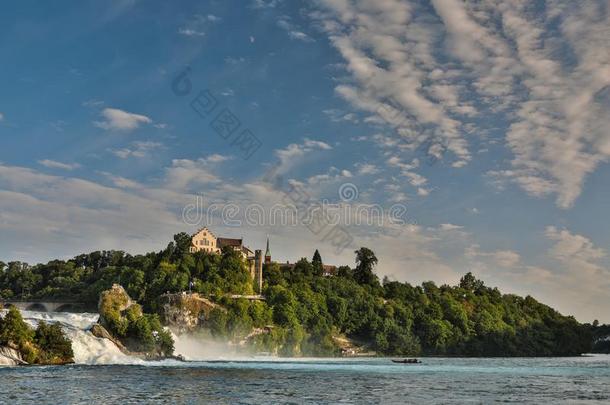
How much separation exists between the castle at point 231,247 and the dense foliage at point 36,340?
230 feet

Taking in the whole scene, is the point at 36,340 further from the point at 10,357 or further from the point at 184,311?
the point at 184,311

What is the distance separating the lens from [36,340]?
257 feet

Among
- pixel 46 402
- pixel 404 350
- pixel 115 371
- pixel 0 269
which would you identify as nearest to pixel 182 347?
pixel 115 371

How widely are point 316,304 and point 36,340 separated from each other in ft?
252

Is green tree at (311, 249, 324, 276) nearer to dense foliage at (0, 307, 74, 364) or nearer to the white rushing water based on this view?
the white rushing water

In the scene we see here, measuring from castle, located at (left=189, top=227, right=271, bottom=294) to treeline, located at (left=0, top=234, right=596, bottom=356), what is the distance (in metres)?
3.75

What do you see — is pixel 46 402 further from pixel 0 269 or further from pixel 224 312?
pixel 0 269

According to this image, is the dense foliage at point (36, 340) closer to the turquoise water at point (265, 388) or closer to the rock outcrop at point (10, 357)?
the rock outcrop at point (10, 357)

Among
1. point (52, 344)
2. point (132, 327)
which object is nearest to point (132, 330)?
point (132, 327)

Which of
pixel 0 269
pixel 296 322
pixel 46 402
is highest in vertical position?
pixel 0 269

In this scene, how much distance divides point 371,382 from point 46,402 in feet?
107

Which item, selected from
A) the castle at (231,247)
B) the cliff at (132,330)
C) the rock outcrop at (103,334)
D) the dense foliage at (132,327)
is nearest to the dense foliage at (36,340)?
the rock outcrop at (103,334)

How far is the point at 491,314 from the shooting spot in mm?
184625

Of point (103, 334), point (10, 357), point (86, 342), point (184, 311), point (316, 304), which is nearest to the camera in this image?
point (10, 357)
